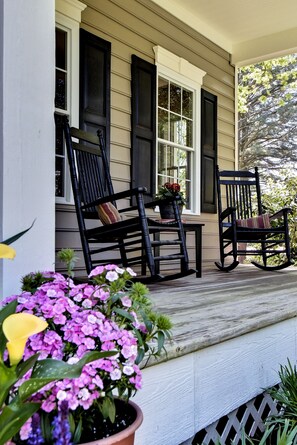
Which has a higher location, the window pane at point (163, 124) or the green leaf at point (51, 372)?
the window pane at point (163, 124)

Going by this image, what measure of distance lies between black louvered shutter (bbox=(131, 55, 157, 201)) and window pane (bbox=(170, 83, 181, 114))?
0.42m

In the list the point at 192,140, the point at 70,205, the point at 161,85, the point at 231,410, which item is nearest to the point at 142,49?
the point at 161,85

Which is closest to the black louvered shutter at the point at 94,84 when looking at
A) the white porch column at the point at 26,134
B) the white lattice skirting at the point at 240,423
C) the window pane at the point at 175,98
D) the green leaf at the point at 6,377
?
the window pane at the point at 175,98

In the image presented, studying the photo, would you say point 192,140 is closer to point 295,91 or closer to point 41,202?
point 41,202

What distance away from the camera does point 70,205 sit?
10.7 feet

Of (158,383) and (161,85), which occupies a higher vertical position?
(161,85)

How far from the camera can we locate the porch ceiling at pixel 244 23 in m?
4.25

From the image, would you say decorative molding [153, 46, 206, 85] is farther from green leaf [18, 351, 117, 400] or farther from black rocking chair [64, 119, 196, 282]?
green leaf [18, 351, 117, 400]

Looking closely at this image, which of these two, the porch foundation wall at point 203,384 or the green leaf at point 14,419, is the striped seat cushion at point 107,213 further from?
the green leaf at point 14,419

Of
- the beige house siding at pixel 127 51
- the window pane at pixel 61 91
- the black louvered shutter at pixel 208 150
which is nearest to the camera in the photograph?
the window pane at pixel 61 91

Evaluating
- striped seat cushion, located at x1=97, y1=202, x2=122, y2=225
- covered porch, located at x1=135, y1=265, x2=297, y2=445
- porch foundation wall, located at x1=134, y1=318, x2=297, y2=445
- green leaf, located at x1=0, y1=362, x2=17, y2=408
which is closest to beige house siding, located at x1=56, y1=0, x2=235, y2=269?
striped seat cushion, located at x1=97, y1=202, x2=122, y2=225

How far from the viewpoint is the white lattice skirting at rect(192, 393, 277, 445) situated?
4.40 ft

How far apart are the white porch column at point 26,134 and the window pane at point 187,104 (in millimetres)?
3213

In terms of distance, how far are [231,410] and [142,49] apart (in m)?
3.40
